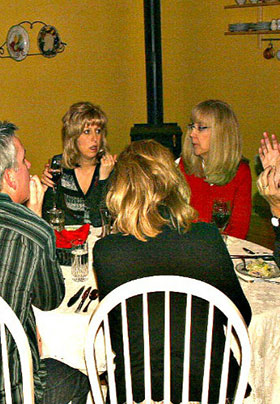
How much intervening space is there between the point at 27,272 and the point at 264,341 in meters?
Answer: 0.84

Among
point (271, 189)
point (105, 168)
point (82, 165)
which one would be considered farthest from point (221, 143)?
point (271, 189)

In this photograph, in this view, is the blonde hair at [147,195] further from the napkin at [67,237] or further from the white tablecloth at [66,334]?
the napkin at [67,237]

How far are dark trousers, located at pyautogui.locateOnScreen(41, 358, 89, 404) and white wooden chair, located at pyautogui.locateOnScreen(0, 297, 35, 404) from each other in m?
0.31

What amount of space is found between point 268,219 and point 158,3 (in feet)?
7.23

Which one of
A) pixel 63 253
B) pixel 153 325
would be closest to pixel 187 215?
pixel 153 325

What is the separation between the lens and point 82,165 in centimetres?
338

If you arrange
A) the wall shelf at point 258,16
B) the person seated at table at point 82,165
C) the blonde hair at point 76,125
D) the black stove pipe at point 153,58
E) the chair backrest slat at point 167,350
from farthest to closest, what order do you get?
the black stove pipe at point 153,58
the wall shelf at point 258,16
the blonde hair at point 76,125
the person seated at table at point 82,165
the chair backrest slat at point 167,350

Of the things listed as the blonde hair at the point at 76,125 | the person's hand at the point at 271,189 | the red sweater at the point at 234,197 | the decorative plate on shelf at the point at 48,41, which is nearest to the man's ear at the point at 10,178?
the person's hand at the point at 271,189

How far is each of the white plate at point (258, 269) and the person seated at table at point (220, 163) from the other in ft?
2.26

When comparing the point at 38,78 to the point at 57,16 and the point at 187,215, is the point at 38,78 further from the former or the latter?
the point at 187,215

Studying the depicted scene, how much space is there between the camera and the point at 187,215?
179 cm

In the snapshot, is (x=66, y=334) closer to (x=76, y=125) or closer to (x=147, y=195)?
(x=147, y=195)

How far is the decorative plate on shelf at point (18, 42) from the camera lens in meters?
4.81

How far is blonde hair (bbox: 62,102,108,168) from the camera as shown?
133 inches
